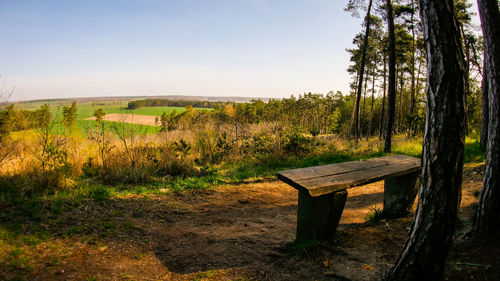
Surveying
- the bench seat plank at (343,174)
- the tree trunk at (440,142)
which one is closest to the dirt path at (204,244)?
the tree trunk at (440,142)

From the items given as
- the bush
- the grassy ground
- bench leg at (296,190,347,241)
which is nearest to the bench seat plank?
bench leg at (296,190,347,241)

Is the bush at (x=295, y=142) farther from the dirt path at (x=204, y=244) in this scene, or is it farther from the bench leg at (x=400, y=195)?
the bench leg at (x=400, y=195)

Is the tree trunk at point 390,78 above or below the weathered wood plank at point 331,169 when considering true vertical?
above

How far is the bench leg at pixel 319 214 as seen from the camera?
9.59 ft

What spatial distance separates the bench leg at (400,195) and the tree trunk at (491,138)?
4.19 feet

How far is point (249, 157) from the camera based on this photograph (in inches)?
322

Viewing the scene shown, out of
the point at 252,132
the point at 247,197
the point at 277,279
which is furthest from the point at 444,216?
the point at 252,132

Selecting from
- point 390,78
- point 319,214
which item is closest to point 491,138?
point 319,214

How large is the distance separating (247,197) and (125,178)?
8.35 ft

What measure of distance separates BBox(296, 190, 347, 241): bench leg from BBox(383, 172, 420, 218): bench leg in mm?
1251

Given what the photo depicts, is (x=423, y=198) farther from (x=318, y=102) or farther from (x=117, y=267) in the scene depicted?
(x=318, y=102)

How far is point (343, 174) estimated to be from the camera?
3248 millimetres

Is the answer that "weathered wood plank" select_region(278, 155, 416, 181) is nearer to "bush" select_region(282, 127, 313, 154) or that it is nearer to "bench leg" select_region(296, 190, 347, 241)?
"bench leg" select_region(296, 190, 347, 241)

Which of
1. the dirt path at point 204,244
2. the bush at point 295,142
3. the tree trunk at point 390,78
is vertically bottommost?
the dirt path at point 204,244
